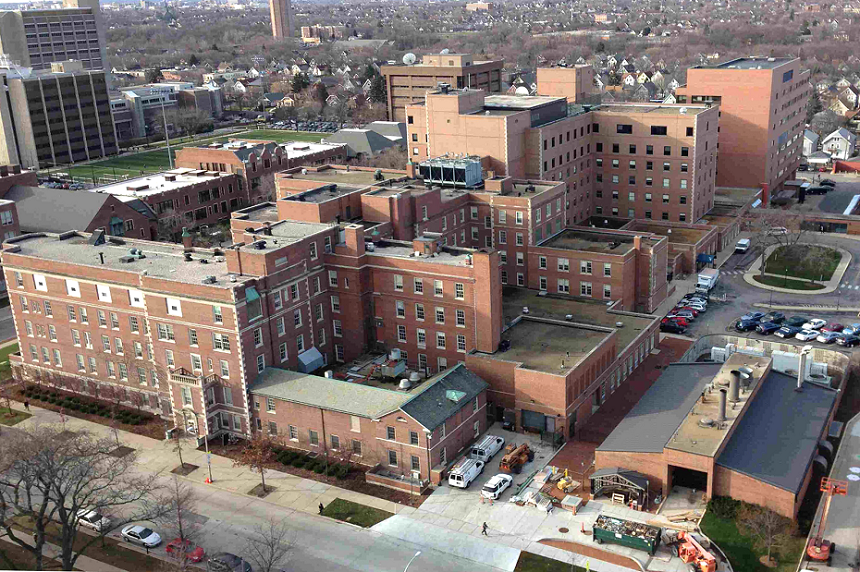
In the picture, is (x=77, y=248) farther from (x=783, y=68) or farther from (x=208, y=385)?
(x=783, y=68)

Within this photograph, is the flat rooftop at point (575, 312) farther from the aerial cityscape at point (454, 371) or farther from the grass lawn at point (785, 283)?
the grass lawn at point (785, 283)

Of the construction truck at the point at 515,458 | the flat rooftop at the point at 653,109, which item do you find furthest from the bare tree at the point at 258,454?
the flat rooftop at the point at 653,109

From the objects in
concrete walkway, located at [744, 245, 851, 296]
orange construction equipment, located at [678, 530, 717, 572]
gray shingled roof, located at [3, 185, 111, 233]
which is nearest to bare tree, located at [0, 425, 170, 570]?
orange construction equipment, located at [678, 530, 717, 572]

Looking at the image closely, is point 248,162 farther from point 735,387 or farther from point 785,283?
point 735,387

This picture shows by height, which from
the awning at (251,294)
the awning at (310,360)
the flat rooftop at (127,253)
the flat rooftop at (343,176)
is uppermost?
the flat rooftop at (343,176)

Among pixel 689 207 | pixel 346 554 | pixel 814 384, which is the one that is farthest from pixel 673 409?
pixel 689 207

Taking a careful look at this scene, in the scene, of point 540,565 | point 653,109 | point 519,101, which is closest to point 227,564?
point 540,565
